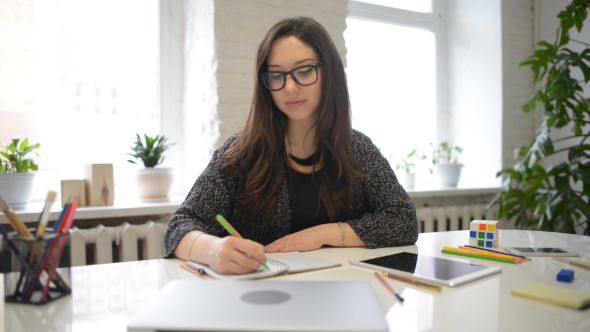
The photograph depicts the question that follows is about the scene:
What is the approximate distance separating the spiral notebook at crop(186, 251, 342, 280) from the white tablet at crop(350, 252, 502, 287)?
0.27 feet

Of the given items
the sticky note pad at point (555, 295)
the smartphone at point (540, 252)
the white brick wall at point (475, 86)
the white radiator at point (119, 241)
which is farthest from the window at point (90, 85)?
the white brick wall at point (475, 86)

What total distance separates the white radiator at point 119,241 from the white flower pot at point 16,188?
9.9 inches

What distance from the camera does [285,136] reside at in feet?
4.78

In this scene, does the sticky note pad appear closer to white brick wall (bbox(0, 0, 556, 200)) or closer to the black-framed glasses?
the black-framed glasses

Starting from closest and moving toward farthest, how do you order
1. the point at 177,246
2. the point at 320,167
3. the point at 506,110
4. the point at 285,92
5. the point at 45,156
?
the point at 177,246
the point at 285,92
the point at 320,167
the point at 45,156
the point at 506,110

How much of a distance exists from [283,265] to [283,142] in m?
0.60

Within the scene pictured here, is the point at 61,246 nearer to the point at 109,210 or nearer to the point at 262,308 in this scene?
the point at 262,308

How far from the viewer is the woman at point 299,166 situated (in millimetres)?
1262

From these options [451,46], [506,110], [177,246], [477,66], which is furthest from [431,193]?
[177,246]

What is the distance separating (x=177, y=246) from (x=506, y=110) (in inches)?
106

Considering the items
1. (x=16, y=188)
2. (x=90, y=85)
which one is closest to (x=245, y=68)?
(x=90, y=85)

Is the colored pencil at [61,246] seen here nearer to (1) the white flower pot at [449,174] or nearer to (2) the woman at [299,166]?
(2) the woman at [299,166]

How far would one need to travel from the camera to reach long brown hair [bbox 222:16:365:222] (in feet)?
4.41

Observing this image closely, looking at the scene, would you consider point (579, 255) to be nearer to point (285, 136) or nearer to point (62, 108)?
point (285, 136)
